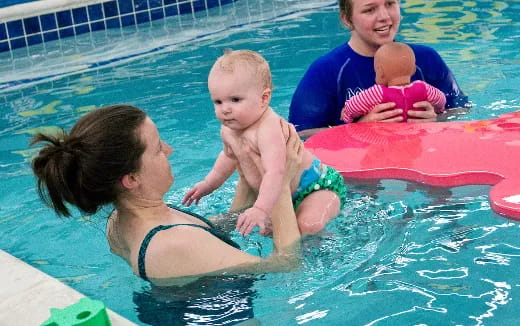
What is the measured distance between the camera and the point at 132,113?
9.58 feet

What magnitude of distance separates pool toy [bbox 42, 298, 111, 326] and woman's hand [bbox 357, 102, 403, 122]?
7.90 feet

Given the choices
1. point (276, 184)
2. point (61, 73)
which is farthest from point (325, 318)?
point (61, 73)

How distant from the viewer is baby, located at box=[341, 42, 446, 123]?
4.38 metres

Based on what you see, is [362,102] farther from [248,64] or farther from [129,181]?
[129,181]

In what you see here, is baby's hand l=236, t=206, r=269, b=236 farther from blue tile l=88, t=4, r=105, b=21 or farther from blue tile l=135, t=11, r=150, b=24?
blue tile l=135, t=11, r=150, b=24

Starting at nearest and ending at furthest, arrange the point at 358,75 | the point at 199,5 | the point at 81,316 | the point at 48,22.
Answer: the point at 81,316 → the point at 358,75 → the point at 48,22 → the point at 199,5

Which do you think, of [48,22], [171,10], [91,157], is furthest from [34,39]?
[91,157]

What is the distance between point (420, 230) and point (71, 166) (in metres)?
1.65

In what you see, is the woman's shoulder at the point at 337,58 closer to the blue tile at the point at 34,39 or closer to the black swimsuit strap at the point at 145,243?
the black swimsuit strap at the point at 145,243

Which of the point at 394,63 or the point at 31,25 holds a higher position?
the point at 394,63

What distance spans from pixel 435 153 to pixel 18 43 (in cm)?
597

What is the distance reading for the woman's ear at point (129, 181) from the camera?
9.56ft

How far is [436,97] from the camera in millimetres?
4582

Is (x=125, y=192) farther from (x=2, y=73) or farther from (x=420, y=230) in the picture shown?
(x=2, y=73)
